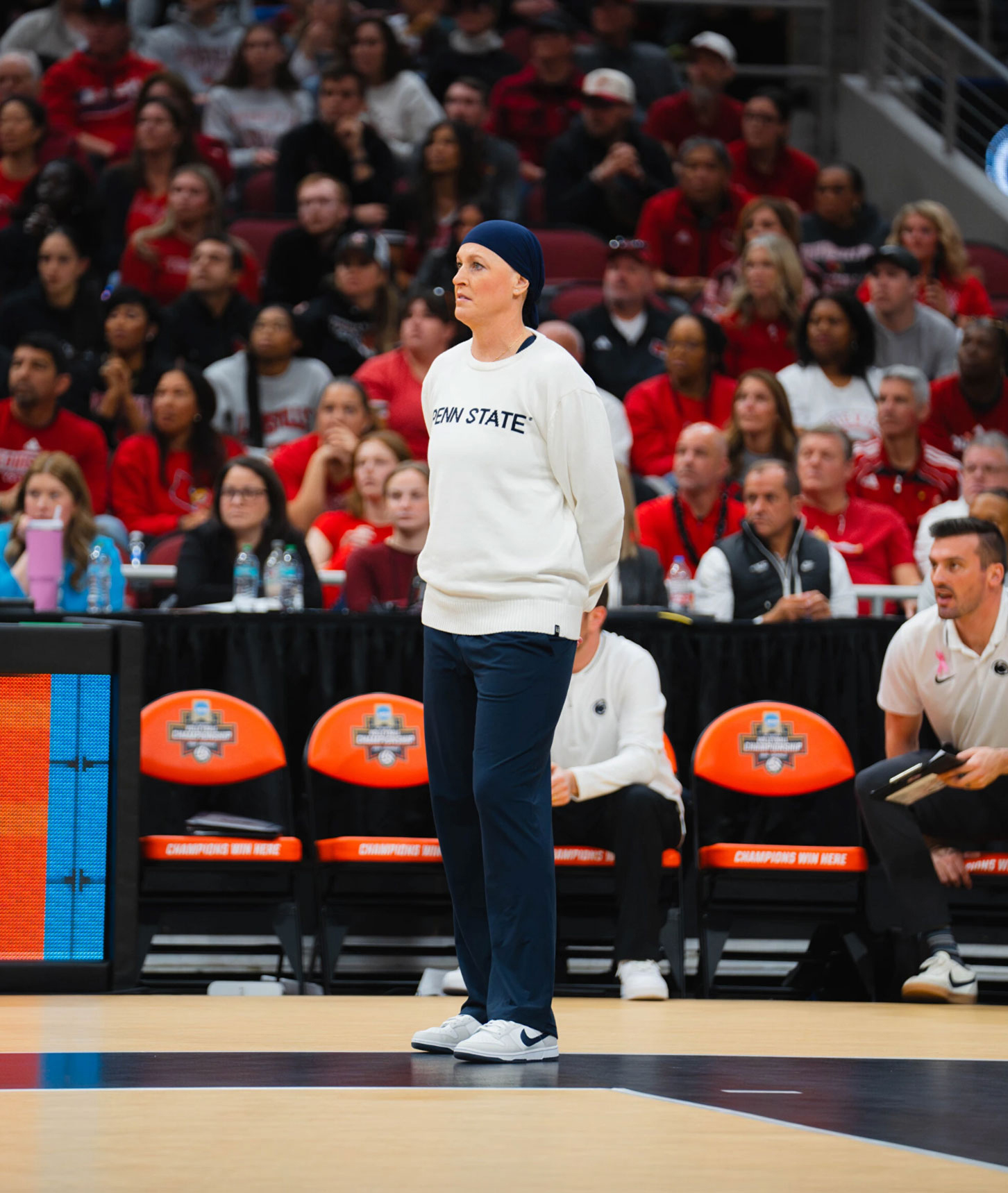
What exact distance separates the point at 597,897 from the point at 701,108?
296 inches

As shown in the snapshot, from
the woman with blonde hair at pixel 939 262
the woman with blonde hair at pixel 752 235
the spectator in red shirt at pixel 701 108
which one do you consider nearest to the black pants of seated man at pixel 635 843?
the woman with blonde hair at pixel 752 235

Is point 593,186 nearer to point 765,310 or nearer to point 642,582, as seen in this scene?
point 765,310

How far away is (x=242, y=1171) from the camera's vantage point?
2559 millimetres

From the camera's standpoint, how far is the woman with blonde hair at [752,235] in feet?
32.8

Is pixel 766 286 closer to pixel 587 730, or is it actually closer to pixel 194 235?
pixel 194 235

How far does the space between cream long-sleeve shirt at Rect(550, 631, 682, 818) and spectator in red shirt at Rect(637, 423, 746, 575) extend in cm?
188

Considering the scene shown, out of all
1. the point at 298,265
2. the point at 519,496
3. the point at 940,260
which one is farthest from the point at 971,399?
the point at 519,496

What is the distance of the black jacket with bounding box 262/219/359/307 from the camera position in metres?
10.1

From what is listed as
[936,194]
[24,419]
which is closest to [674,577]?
[24,419]

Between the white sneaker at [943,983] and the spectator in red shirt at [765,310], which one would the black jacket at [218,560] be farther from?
the spectator in red shirt at [765,310]

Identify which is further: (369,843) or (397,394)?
(397,394)

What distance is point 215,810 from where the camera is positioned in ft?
20.5

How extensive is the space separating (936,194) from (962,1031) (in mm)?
9069

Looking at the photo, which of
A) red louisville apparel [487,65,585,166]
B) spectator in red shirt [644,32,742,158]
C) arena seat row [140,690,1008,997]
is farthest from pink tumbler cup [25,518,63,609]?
spectator in red shirt [644,32,742,158]
